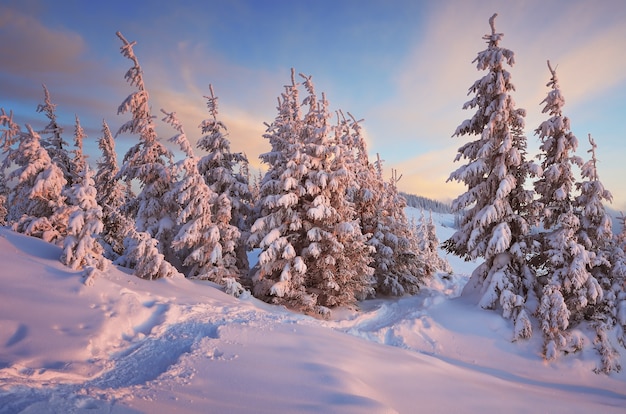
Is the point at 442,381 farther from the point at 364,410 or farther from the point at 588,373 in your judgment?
the point at 588,373

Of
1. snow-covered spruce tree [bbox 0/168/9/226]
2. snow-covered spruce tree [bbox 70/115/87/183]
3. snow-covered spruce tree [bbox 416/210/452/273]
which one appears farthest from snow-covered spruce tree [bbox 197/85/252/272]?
snow-covered spruce tree [bbox 416/210/452/273]

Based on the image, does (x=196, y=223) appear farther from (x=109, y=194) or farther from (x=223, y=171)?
(x=109, y=194)

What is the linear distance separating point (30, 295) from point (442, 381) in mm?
10219

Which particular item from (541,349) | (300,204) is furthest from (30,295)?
(541,349)

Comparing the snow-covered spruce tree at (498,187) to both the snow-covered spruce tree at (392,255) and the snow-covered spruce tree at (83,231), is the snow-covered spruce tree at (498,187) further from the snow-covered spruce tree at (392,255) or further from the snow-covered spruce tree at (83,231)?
the snow-covered spruce tree at (83,231)

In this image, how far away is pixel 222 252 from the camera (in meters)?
16.9

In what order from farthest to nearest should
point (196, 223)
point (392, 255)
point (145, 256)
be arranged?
point (392, 255)
point (196, 223)
point (145, 256)

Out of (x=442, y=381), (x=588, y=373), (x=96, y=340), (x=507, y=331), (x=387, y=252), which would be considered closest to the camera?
(x=96, y=340)

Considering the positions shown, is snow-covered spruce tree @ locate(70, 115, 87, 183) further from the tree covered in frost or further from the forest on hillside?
the tree covered in frost

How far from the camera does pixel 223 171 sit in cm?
1891

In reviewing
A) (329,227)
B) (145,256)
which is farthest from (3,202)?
(329,227)

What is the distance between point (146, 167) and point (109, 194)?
8646 mm

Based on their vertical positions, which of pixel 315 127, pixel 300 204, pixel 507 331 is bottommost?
pixel 507 331

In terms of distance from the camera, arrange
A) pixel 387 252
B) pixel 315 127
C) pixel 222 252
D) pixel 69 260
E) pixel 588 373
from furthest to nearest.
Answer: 1. pixel 387 252
2. pixel 315 127
3. pixel 222 252
4. pixel 588 373
5. pixel 69 260
